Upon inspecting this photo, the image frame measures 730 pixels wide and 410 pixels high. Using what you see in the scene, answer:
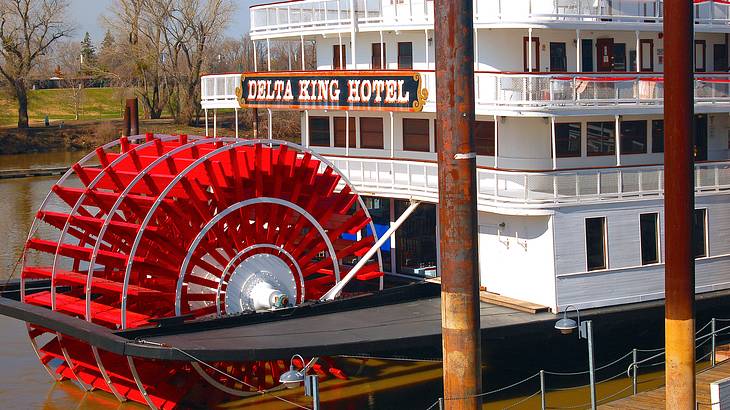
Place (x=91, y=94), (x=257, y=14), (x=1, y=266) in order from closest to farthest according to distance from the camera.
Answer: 1. (x=257, y=14)
2. (x=1, y=266)
3. (x=91, y=94)

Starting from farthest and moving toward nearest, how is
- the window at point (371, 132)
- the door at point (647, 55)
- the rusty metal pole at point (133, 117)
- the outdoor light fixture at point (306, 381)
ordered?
1. the rusty metal pole at point (133, 117)
2. the window at point (371, 132)
3. the door at point (647, 55)
4. the outdoor light fixture at point (306, 381)

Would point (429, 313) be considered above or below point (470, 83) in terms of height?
below

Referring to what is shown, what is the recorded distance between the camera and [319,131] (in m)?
18.1

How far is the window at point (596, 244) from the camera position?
47.1ft

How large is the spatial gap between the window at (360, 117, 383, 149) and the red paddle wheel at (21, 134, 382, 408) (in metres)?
0.98

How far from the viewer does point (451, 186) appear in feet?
25.2

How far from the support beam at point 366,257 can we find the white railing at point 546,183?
241mm

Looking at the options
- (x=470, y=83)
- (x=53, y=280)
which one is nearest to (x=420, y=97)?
(x=53, y=280)

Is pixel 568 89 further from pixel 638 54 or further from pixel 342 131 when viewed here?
pixel 342 131

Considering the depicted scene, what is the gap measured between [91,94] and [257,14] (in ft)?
136

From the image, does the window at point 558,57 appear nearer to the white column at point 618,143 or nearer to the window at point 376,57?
the white column at point 618,143

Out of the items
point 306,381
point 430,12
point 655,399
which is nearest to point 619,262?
point 655,399

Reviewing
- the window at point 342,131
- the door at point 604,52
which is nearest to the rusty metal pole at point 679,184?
the door at point 604,52

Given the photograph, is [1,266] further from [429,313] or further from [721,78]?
[721,78]
